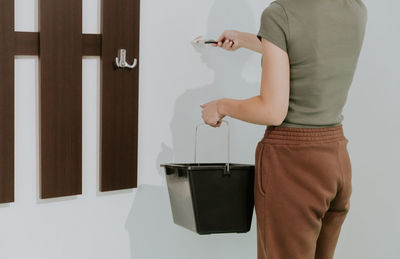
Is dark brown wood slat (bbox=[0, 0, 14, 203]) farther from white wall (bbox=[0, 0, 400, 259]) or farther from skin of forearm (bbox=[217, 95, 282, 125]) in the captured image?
skin of forearm (bbox=[217, 95, 282, 125])

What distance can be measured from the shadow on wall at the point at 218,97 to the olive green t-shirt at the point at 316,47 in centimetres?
Answer: 75

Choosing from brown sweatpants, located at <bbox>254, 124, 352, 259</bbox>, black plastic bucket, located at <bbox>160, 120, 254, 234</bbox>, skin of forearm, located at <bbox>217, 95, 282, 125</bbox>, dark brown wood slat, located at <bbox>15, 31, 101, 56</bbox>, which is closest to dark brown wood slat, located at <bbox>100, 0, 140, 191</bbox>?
dark brown wood slat, located at <bbox>15, 31, 101, 56</bbox>

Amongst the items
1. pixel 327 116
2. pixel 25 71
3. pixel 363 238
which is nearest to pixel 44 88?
pixel 25 71

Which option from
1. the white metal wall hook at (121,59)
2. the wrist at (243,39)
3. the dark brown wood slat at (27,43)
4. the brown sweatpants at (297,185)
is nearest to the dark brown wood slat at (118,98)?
the white metal wall hook at (121,59)

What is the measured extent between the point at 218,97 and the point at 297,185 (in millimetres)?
914

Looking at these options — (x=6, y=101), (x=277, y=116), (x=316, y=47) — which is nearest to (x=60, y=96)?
(x=6, y=101)

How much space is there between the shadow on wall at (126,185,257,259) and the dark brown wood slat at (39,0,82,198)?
33 cm

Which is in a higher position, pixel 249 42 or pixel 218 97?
pixel 249 42

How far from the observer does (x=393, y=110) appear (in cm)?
257

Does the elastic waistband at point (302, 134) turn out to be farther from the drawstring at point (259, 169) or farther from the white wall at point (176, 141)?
the white wall at point (176, 141)

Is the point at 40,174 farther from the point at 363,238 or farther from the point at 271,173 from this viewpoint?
the point at 363,238

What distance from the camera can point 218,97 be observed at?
239 cm

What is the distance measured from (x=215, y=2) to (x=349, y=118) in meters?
0.93

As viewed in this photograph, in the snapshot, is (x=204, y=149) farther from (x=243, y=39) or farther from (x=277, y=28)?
(x=277, y=28)
